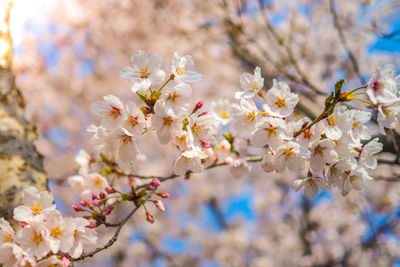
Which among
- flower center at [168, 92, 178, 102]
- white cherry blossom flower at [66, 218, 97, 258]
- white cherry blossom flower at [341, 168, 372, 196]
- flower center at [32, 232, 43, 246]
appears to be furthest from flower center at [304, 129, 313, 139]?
flower center at [32, 232, 43, 246]

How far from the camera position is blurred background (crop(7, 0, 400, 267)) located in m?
5.74

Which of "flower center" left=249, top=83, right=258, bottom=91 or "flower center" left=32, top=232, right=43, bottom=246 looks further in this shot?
"flower center" left=249, top=83, right=258, bottom=91

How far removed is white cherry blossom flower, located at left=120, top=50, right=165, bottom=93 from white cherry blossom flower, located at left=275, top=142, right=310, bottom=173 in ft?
1.63

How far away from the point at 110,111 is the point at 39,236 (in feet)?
1.49

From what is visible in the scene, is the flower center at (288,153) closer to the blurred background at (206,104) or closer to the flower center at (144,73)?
the flower center at (144,73)

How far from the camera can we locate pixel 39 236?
2.97ft

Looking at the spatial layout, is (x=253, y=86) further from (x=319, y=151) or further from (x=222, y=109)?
(x=222, y=109)

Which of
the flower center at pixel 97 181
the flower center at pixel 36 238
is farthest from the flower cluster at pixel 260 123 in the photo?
the flower center at pixel 97 181

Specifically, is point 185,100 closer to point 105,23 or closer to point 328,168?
point 328,168

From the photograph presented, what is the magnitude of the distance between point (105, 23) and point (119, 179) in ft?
22.3

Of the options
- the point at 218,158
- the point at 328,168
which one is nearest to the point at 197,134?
the point at 218,158

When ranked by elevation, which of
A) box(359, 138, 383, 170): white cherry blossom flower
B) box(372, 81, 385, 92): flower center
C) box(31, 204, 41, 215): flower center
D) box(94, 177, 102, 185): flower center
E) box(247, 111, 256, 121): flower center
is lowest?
box(94, 177, 102, 185): flower center

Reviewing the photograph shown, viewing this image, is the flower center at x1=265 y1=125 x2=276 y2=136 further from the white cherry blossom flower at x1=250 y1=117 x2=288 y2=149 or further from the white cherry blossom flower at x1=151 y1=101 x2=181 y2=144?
the white cherry blossom flower at x1=151 y1=101 x2=181 y2=144

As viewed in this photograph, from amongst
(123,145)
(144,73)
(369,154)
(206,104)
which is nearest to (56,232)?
(123,145)
